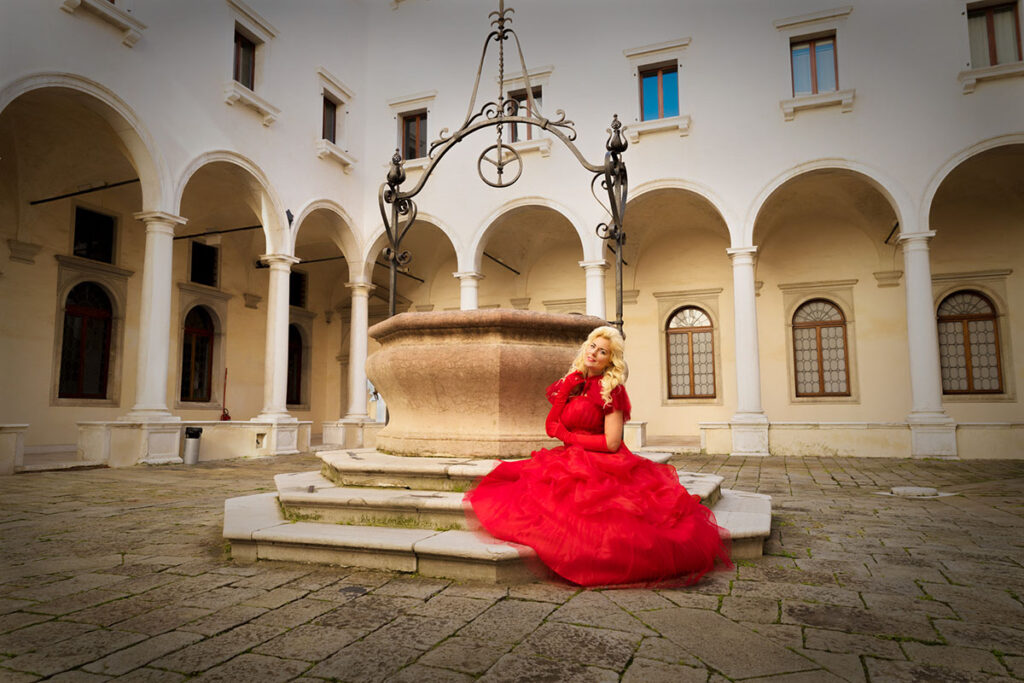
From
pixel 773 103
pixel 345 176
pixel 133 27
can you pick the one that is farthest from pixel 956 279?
pixel 133 27

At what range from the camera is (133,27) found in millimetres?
10539

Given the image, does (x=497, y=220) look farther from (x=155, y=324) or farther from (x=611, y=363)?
(x=611, y=363)

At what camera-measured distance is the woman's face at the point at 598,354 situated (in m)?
3.66

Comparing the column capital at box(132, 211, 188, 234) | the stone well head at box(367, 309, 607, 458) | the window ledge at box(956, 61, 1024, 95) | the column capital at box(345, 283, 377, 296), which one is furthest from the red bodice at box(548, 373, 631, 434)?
the column capital at box(345, 283, 377, 296)

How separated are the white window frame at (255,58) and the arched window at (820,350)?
527 inches

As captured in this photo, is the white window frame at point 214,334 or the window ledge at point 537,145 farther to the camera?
the white window frame at point 214,334

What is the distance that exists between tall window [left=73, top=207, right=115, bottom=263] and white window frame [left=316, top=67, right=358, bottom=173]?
16.1 ft

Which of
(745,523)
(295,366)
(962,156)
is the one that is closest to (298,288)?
(295,366)

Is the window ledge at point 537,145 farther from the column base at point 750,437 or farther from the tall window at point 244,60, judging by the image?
the column base at point 750,437

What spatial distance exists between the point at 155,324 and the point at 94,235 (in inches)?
187

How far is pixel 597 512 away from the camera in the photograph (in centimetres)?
320

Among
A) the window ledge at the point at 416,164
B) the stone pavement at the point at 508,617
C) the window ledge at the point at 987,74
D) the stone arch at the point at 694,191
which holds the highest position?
the window ledge at the point at 987,74

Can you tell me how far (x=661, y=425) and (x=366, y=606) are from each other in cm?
1487

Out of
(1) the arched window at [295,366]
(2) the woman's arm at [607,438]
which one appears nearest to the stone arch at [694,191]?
(2) the woman's arm at [607,438]
